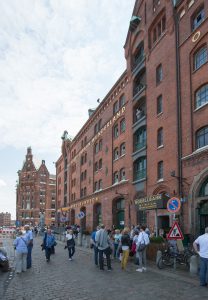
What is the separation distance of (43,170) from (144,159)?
8647 centimetres

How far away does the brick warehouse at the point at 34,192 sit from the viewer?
108 m

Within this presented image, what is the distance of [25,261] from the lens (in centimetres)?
1463

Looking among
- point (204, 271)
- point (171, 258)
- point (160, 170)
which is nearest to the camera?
point (204, 271)

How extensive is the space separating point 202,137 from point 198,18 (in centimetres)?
804

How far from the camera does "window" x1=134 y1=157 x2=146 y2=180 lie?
31.0m

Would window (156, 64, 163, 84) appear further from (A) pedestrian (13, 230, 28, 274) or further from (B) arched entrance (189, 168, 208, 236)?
(A) pedestrian (13, 230, 28, 274)

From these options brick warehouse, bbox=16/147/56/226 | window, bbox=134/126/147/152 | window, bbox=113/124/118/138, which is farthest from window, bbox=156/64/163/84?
brick warehouse, bbox=16/147/56/226

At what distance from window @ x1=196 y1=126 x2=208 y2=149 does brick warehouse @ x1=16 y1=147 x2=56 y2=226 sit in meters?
88.4

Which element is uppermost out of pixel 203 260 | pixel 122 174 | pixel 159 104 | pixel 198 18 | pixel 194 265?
pixel 198 18

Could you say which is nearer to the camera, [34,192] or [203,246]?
[203,246]

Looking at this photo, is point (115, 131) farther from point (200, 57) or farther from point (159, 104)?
point (200, 57)

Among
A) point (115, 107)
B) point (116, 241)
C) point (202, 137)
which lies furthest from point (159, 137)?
point (115, 107)

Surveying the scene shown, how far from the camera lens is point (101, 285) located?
36.8ft

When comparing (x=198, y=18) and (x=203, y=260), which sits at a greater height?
(x=198, y=18)
